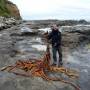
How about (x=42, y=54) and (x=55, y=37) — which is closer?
(x=55, y=37)

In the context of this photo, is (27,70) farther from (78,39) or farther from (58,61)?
(78,39)

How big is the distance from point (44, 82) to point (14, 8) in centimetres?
9907

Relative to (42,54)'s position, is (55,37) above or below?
above

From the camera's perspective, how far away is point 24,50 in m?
22.7

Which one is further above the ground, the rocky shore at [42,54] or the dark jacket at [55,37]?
the dark jacket at [55,37]

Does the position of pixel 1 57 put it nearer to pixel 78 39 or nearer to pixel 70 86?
pixel 70 86

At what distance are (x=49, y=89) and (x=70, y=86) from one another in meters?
1.08

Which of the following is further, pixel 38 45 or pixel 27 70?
pixel 38 45

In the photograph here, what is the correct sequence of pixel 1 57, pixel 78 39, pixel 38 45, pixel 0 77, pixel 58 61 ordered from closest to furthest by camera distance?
pixel 0 77 → pixel 58 61 → pixel 1 57 → pixel 38 45 → pixel 78 39

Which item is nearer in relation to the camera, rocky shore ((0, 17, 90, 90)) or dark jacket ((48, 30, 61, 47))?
rocky shore ((0, 17, 90, 90))

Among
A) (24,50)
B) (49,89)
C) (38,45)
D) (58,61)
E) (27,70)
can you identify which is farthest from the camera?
(38,45)

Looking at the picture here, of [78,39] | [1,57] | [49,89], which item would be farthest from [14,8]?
[49,89]

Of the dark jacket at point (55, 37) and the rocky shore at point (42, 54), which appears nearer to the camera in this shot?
the rocky shore at point (42, 54)

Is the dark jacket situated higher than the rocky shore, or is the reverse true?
the dark jacket
